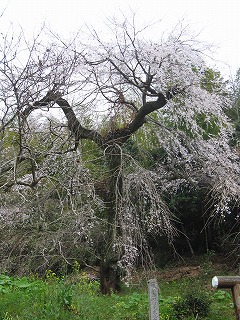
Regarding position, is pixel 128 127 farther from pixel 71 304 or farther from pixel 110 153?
pixel 71 304

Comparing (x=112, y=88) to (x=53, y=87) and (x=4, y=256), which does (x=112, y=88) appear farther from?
(x=4, y=256)

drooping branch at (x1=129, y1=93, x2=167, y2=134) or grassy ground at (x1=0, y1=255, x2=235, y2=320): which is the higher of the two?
drooping branch at (x1=129, y1=93, x2=167, y2=134)

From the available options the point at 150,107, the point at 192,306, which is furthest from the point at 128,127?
the point at 192,306

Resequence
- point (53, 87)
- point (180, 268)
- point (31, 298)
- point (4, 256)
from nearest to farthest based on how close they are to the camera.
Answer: point (31, 298) → point (53, 87) → point (4, 256) → point (180, 268)

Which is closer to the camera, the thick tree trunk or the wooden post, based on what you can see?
the wooden post

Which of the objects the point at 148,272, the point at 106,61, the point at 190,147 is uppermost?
the point at 106,61

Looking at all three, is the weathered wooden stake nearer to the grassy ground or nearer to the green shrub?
the grassy ground

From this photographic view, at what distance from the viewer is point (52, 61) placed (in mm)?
5215

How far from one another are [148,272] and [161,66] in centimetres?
341

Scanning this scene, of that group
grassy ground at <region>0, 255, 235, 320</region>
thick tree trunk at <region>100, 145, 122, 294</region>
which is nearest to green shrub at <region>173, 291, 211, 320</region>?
grassy ground at <region>0, 255, 235, 320</region>

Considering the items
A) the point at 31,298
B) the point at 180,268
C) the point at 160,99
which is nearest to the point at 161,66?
the point at 160,99

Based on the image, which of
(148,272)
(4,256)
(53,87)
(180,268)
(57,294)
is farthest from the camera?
(180,268)

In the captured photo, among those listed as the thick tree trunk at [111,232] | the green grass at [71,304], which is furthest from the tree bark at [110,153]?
the green grass at [71,304]

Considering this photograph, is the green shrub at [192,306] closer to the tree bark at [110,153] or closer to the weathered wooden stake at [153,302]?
the weathered wooden stake at [153,302]
